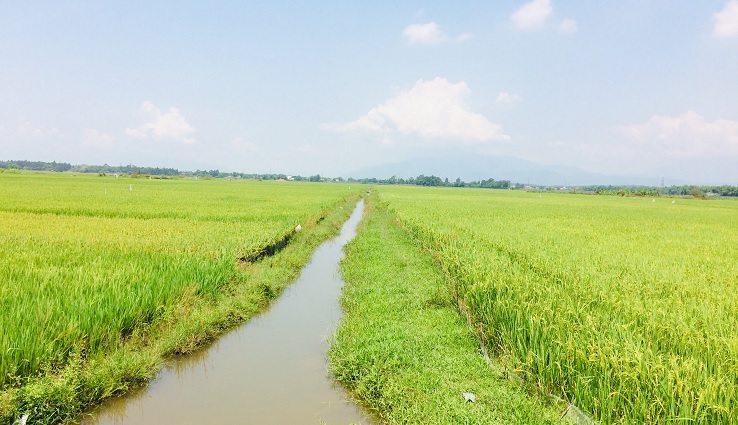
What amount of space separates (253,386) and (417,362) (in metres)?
2.22

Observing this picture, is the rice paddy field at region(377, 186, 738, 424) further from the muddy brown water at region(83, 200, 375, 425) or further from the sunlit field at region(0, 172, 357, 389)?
the sunlit field at region(0, 172, 357, 389)

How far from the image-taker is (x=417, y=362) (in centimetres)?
532

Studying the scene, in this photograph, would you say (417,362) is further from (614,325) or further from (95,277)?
(95,277)

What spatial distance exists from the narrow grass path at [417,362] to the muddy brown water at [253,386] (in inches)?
13.0

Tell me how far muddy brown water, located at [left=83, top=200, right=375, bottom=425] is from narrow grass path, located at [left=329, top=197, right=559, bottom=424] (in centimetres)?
33

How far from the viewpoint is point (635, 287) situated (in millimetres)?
6230

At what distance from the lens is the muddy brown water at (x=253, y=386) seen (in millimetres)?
4551

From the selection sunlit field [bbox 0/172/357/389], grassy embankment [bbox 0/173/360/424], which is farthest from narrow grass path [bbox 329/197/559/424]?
Answer: sunlit field [bbox 0/172/357/389]

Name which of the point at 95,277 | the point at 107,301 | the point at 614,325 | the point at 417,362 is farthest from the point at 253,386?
the point at 614,325

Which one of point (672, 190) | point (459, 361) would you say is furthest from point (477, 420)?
point (672, 190)

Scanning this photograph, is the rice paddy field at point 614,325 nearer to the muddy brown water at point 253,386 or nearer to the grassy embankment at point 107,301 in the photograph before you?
the muddy brown water at point 253,386

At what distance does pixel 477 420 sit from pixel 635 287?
398 centimetres

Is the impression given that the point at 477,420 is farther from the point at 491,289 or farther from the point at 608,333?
the point at 491,289

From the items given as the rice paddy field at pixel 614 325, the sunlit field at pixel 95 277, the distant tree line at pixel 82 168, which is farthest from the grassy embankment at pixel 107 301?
the distant tree line at pixel 82 168
